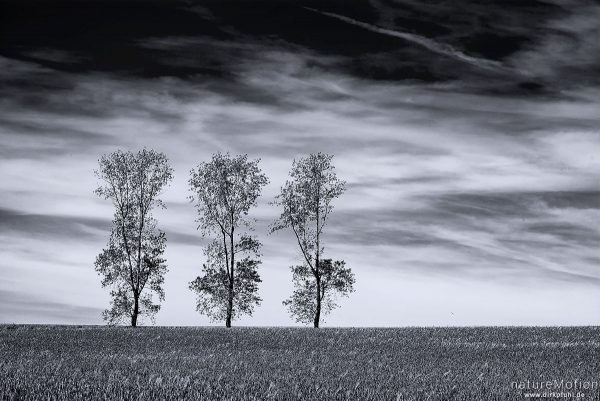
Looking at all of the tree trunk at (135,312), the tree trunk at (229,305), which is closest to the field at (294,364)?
the tree trunk at (229,305)

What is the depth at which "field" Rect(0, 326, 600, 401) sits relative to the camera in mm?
10773

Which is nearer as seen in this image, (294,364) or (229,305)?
(294,364)

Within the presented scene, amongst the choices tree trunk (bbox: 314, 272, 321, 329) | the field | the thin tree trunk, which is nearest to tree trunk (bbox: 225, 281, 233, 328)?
the thin tree trunk

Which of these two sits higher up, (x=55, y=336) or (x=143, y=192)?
(x=143, y=192)

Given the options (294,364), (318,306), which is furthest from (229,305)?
(294,364)

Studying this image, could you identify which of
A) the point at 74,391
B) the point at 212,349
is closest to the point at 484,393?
the point at 74,391

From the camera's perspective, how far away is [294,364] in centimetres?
1596

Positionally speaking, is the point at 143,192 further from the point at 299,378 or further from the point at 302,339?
the point at 299,378

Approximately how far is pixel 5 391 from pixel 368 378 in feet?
22.8

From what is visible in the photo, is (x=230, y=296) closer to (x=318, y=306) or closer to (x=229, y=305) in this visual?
(x=229, y=305)

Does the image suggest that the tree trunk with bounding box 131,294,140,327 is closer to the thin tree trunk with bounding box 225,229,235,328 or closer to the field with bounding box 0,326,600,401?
the thin tree trunk with bounding box 225,229,235,328

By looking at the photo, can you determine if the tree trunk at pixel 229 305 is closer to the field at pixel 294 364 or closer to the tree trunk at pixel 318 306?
the tree trunk at pixel 318 306

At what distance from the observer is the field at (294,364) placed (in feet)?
35.3

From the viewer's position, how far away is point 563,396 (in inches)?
442
